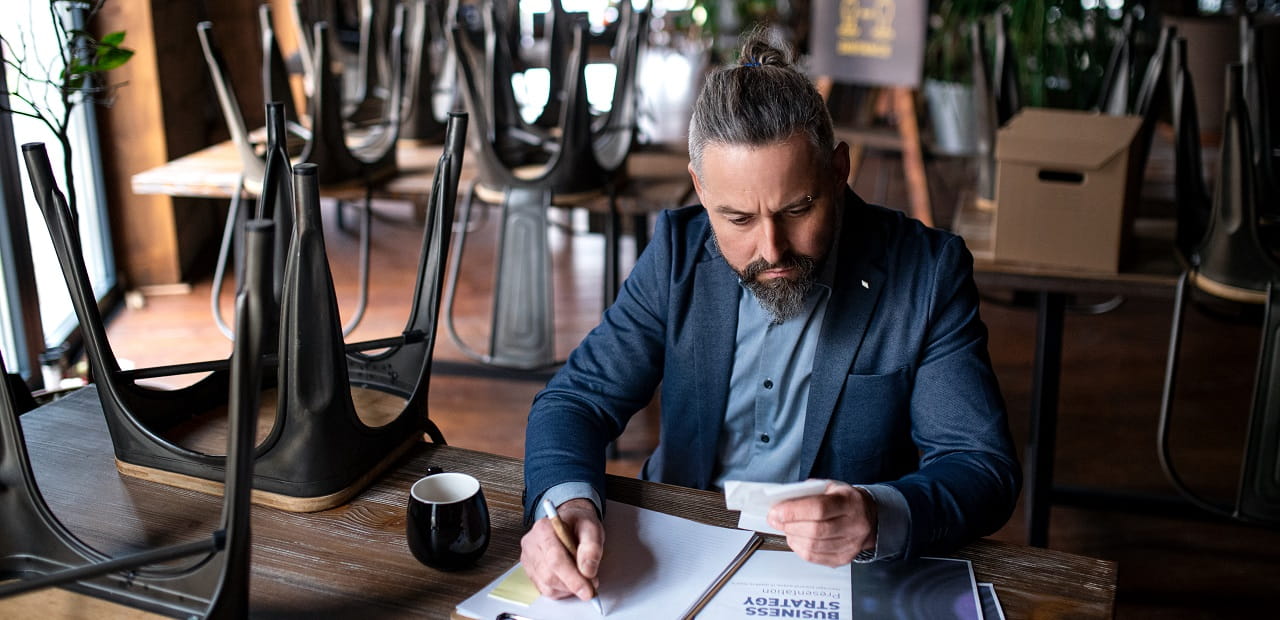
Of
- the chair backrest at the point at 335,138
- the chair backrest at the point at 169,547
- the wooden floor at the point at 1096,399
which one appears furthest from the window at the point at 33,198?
the chair backrest at the point at 169,547

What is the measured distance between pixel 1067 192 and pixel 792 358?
1119 millimetres

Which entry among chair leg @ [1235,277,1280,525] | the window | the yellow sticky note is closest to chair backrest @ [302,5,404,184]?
the window

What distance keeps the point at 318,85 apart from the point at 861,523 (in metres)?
2.03

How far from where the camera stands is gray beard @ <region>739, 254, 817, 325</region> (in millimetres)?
1452

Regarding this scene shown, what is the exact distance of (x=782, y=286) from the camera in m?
1.47

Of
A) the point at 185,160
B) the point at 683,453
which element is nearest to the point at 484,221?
the point at 185,160

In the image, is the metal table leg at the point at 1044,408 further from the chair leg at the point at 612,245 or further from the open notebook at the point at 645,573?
the open notebook at the point at 645,573

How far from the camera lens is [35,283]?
3135 millimetres

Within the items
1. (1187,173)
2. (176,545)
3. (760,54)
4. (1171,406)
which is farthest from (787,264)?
(1187,173)

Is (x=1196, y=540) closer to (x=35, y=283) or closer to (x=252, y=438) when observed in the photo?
(x=252, y=438)

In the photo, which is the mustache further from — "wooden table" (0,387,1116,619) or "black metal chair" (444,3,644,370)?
"black metal chair" (444,3,644,370)

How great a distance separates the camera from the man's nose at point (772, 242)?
1.42 m

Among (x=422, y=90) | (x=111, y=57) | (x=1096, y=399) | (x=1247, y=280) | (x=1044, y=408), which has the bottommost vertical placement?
(x=1096, y=399)

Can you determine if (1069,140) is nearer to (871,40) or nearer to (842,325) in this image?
(842,325)
